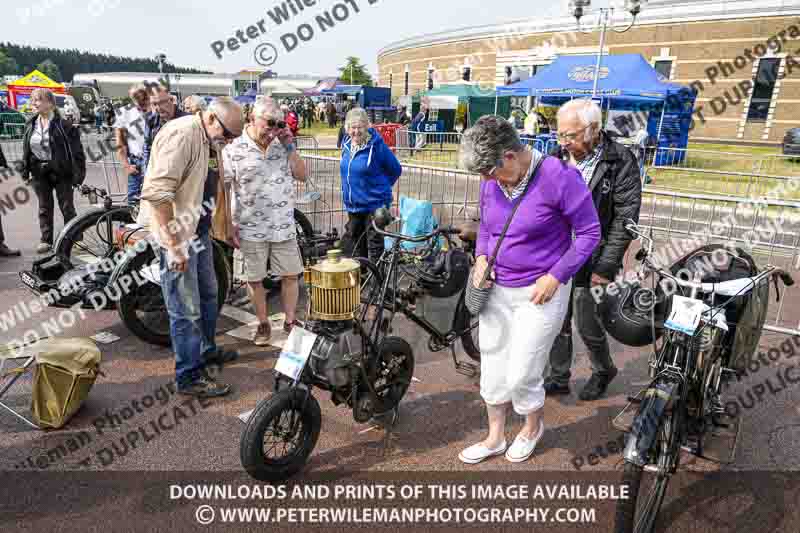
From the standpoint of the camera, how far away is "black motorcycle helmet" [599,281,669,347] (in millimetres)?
3104

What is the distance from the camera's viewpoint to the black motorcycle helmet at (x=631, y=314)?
3104 millimetres

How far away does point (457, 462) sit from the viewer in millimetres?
2996

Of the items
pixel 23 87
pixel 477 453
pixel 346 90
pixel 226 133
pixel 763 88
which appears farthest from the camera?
pixel 346 90

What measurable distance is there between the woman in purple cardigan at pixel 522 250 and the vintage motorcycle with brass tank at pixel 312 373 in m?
0.67

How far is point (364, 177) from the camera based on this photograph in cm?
482

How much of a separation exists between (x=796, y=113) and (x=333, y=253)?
3405 cm

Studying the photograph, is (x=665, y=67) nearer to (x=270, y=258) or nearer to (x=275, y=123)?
(x=270, y=258)

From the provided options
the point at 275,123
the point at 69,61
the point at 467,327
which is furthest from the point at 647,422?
the point at 69,61

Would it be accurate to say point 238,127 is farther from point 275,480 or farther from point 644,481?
point 644,481

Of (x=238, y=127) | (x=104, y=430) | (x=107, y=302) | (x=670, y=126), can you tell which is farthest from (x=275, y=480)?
(x=670, y=126)

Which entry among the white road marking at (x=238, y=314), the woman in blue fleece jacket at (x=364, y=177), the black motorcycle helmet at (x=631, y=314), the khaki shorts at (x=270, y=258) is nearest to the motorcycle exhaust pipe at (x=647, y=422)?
the black motorcycle helmet at (x=631, y=314)

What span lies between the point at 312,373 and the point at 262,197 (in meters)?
1.66

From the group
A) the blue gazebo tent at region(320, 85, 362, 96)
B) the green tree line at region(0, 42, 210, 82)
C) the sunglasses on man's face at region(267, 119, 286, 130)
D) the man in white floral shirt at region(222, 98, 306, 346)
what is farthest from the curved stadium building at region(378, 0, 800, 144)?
the green tree line at region(0, 42, 210, 82)

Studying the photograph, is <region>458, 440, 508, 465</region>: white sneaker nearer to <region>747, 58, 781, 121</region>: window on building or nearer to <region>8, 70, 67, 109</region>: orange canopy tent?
<region>8, 70, 67, 109</region>: orange canopy tent
